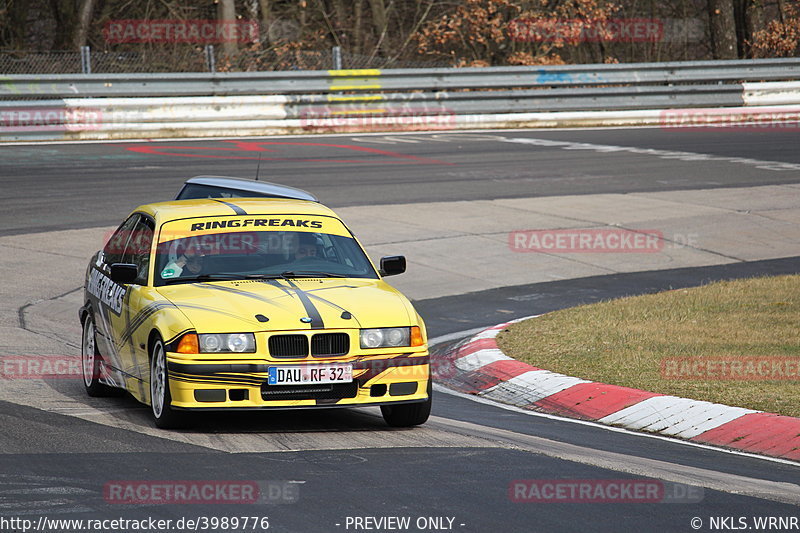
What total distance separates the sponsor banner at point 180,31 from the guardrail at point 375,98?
18.2 feet

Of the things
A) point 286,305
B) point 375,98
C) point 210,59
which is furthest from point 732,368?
point 210,59

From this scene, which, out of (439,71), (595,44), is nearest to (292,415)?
(439,71)

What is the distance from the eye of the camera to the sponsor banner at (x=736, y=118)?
97.2ft

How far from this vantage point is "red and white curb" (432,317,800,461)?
25.2ft

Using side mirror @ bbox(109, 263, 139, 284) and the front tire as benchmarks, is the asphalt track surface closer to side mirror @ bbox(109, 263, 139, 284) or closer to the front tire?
the front tire

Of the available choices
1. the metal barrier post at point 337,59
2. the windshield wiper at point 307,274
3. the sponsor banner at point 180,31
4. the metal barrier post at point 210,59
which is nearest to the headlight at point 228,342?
the windshield wiper at point 307,274

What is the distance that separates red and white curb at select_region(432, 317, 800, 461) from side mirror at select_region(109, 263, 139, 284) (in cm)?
300

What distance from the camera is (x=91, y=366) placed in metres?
9.03

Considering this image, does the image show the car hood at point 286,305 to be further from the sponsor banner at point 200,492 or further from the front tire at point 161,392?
the sponsor banner at point 200,492

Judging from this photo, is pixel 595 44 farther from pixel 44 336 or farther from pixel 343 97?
pixel 44 336

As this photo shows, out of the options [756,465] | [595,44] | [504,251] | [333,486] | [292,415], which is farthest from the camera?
[595,44]

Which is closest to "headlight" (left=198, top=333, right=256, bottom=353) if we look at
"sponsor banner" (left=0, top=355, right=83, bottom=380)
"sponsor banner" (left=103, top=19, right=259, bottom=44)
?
"sponsor banner" (left=0, top=355, right=83, bottom=380)

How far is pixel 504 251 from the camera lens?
16.2m

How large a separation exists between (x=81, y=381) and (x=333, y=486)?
4201 mm
